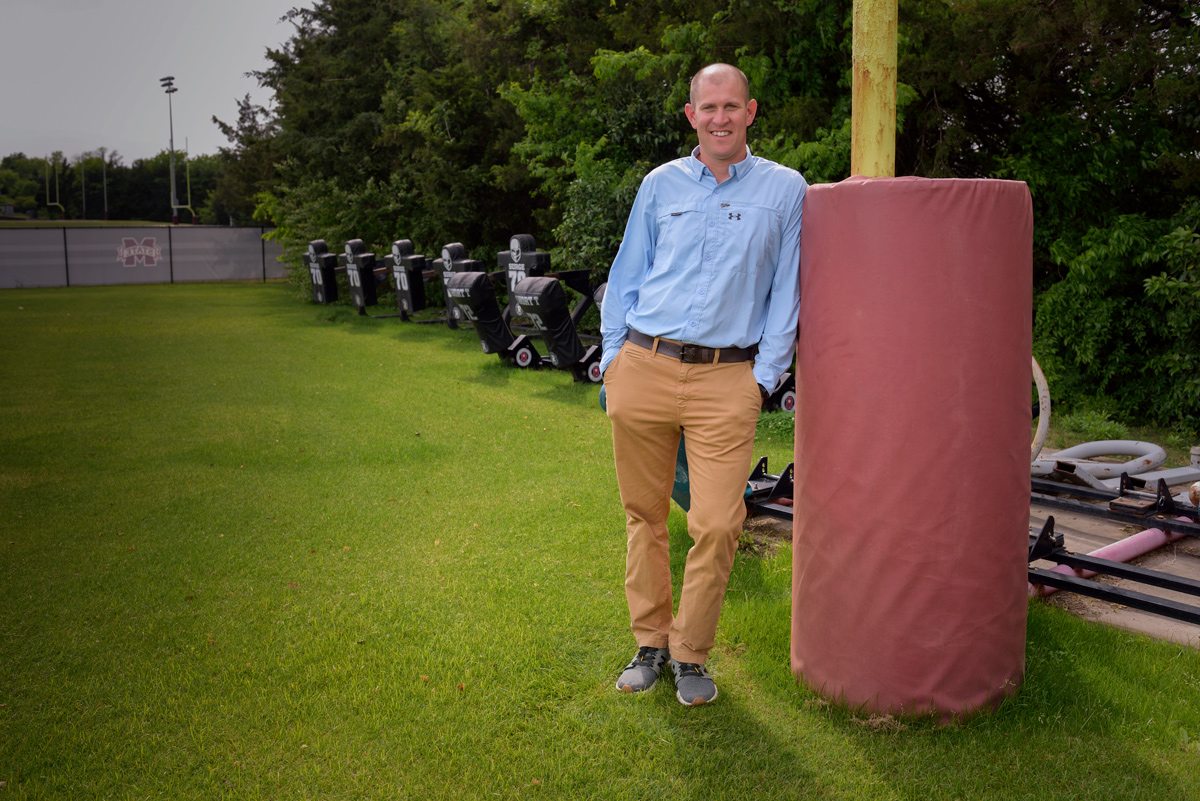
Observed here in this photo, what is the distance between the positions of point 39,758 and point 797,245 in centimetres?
296

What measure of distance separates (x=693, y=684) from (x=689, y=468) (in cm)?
75

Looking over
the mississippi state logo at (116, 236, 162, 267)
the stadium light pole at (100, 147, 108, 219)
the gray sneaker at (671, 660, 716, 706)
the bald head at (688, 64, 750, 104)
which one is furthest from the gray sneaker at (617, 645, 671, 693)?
the stadium light pole at (100, 147, 108, 219)

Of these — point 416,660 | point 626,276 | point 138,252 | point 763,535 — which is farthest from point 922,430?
point 138,252

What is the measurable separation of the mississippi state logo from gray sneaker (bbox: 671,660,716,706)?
33.7 m

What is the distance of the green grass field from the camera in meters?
2.72

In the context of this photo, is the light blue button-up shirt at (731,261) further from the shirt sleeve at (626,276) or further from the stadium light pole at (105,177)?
the stadium light pole at (105,177)

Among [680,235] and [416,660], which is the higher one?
[680,235]

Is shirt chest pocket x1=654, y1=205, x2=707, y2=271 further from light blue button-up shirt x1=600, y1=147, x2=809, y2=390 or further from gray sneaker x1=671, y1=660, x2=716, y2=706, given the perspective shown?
gray sneaker x1=671, y1=660, x2=716, y2=706

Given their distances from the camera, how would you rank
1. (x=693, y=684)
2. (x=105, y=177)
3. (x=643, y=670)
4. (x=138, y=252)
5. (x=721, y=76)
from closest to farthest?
(x=721, y=76) → (x=693, y=684) → (x=643, y=670) → (x=138, y=252) → (x=105, y=177)

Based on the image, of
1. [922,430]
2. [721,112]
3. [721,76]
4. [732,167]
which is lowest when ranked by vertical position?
[922,430]

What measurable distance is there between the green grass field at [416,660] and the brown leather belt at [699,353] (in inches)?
47.3

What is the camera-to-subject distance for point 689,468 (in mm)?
3057

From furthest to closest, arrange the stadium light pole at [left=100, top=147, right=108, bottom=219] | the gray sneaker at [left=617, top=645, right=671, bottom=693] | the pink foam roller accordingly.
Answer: the stadium light pole at [left=100, top=147, right=108, bottom=219]
the gray sneaker at [left=617, top=645, right=671, bottom=693]
the pink foam roller

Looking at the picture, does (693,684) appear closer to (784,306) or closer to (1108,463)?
(784,306)
